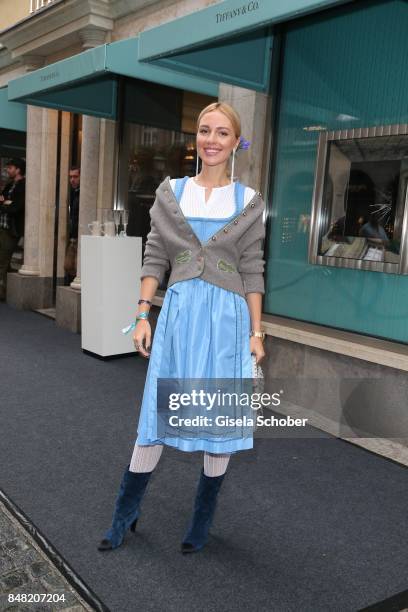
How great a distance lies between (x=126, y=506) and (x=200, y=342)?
2.73 ft

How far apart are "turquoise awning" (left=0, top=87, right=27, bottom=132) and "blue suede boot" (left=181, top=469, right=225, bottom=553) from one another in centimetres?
803

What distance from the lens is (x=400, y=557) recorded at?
2.72 m

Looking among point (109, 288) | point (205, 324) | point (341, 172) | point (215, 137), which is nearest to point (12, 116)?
point (109, 288)

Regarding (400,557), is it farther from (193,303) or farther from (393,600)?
(193,303)

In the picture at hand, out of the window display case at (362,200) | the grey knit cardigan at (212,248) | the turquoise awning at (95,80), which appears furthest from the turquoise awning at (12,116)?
the grey knit cardigan at (212,248)

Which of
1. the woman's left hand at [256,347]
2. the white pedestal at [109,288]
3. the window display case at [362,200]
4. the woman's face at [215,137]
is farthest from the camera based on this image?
the white pedestal at [109,288]

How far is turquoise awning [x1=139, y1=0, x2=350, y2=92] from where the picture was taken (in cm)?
345

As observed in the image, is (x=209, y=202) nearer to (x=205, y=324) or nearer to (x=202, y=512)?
(x=205, y=324)

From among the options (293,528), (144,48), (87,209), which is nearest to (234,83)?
(144,48)

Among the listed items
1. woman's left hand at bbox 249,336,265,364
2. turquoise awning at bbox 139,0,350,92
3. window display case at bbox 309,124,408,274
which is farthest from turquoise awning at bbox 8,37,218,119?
woman's left hand at bbox 249,336,265,364

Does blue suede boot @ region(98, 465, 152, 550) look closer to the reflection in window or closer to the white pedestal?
the reflection in window

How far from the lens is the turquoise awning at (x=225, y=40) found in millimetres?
3449

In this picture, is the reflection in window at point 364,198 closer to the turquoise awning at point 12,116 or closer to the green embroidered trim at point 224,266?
the green embroidered trim at point 224,266

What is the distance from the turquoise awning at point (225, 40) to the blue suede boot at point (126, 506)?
103 inches
